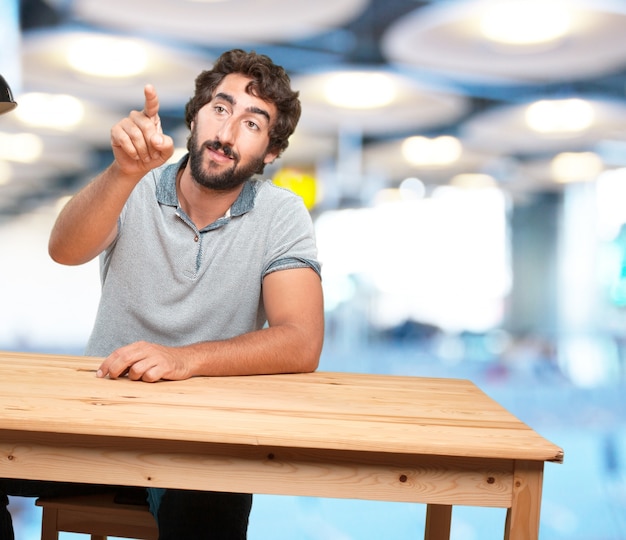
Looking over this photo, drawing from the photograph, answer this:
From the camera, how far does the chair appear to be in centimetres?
135

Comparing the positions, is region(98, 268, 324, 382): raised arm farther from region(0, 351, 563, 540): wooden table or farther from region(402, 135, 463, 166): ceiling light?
region(402, 135, 463, 166): ceiling light

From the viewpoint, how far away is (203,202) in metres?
1.66

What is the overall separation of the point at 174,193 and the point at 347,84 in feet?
9.15

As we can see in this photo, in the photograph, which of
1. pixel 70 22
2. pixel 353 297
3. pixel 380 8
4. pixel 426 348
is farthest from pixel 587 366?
pixel 70 22

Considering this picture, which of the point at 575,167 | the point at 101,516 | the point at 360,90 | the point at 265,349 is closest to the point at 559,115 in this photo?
the point at 575,167

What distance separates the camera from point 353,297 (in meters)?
4.23

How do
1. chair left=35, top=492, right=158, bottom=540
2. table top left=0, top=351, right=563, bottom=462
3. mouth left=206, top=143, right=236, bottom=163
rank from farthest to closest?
mouth left=206, top=143, right=236, bottom=163 < chair left=35, top=492, right=158, bottom=540 < table top left=0, top=351, right=563, bottom=462

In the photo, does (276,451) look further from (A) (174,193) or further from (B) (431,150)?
(B) (431,150)

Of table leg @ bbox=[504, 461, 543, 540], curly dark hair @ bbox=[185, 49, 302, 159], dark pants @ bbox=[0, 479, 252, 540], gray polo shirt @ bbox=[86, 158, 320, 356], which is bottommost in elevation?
dark pants @ bbox=[0, 479, 252, 540]

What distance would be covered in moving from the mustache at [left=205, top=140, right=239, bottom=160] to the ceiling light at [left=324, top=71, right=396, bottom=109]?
2.66m

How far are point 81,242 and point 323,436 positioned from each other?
0.76 meters

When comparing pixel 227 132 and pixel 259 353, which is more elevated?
pixel 227 132

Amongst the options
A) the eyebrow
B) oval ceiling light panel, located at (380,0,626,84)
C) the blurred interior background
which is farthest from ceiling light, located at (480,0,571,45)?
the eyebrow

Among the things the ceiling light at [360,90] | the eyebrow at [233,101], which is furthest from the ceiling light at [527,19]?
the eyebrow at [233,101]
